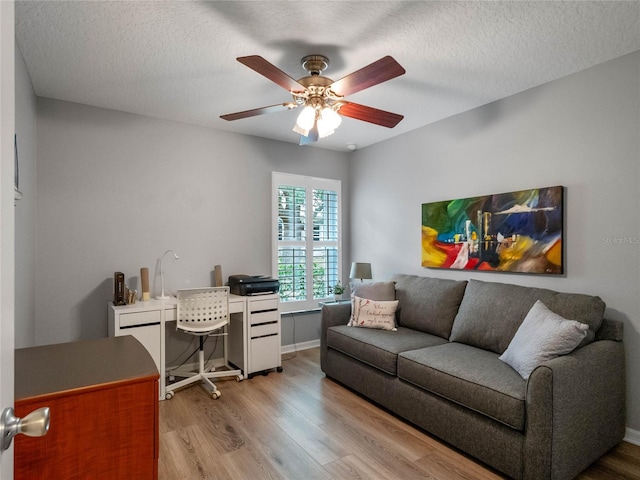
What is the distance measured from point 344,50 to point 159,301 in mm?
2591

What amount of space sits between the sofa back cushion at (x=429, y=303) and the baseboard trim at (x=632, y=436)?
4.13ft

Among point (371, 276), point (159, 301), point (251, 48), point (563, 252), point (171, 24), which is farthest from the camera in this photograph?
point (371, 276)

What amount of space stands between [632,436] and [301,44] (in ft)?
10.9

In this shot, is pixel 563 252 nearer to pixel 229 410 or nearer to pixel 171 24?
pixel 229 410

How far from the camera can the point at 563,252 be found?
8.80 feet

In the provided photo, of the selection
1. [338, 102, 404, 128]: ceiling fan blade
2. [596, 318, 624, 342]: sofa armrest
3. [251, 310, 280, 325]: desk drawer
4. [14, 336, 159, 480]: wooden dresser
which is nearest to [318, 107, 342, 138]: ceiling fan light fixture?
[338, 102, 404, 128]: ceiling fan blade

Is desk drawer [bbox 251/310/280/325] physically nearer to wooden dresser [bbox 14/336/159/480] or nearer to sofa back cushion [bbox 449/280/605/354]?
sofa back cushion [bbox 449/280/605/354]

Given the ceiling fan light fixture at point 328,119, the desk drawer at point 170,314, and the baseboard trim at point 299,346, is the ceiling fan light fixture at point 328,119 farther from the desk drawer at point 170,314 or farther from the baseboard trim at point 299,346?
the baseboard trim at point 299,346

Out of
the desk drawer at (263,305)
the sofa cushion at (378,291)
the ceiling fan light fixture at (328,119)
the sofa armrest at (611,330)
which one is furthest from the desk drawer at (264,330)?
the sofa armrest at (611,330)

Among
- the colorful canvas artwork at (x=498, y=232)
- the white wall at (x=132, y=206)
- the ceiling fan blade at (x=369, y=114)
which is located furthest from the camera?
the white wall at (x=132, y=206)

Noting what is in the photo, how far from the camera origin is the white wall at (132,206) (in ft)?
10.2

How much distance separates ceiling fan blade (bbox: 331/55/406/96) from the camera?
1.83 meters

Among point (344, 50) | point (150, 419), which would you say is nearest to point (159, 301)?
point (150, 419)

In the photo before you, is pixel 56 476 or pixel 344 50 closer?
pixel 56 476
